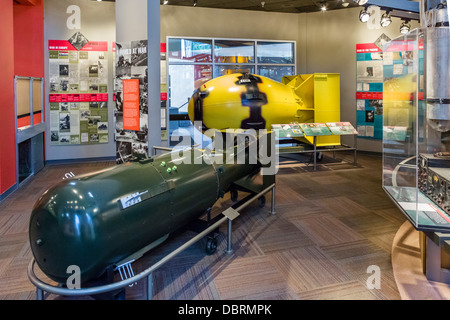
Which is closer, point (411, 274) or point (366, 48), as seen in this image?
point (411, 274)

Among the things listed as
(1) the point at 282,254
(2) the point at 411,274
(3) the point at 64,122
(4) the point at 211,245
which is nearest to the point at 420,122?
(2) the point at 411,274

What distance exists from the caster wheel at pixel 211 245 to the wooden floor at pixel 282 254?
0.06m

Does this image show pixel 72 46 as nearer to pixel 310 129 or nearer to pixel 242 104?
pixel 242 104

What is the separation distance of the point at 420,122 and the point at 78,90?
273 inches

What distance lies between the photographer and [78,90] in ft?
24.7

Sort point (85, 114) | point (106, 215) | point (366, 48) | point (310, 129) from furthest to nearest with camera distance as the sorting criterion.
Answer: point (366, 48) < point (85, 114) < point (310, 129) < point (106, 215)

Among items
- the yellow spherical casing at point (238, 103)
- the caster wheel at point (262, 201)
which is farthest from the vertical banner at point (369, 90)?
the caster wheel at point (262, 201)

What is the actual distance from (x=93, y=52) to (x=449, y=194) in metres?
7.33

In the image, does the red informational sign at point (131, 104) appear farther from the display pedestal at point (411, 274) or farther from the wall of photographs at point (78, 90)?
the wall of photographs at point (78, 90)

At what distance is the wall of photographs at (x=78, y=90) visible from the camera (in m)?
7.34

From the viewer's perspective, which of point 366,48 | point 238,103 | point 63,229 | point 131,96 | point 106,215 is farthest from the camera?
point 366,48

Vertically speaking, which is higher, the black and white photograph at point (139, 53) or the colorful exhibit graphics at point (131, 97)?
the black and white photograph at point (139, 53)

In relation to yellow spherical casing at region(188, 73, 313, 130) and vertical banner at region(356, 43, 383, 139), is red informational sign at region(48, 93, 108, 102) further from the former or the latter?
vertical banner at region(356, 43, 383, 139)
